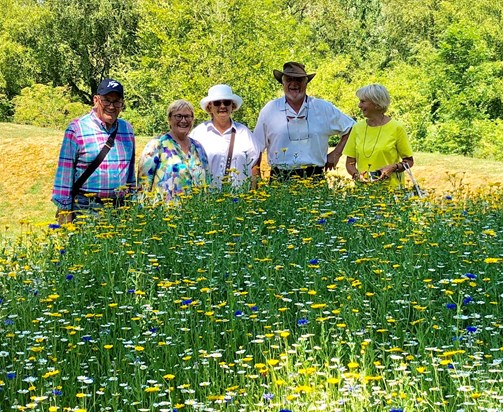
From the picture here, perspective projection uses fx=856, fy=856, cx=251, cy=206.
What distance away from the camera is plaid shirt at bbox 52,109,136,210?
665cm

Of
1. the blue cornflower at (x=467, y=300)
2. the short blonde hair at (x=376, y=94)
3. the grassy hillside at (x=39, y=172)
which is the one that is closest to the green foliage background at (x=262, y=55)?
the grassy hillside at (x=39, y=172)

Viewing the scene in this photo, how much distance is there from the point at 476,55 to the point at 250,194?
116 feet

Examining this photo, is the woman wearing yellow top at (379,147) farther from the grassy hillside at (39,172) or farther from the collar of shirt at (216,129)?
the grassy hillside at (39,172)

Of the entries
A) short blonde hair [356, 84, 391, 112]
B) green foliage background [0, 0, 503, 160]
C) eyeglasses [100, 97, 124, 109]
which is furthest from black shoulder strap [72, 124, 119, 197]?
green foliage background [0, 0, 503, 160]

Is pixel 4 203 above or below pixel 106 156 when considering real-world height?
below

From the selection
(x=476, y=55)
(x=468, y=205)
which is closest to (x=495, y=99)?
(x=476, y=55)

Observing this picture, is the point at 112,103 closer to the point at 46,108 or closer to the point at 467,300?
the point at 467,300

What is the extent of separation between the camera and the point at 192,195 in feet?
23.2

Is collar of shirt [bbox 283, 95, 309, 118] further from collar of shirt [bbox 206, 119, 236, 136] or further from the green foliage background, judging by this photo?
the green foliage background

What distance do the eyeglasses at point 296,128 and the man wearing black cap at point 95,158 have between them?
174 centimetres

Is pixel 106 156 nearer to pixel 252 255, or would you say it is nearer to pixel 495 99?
pixel 252 255

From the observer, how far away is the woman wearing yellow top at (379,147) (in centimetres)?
789

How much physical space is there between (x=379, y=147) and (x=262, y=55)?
24.5 meters

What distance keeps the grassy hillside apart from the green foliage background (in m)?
12.9
